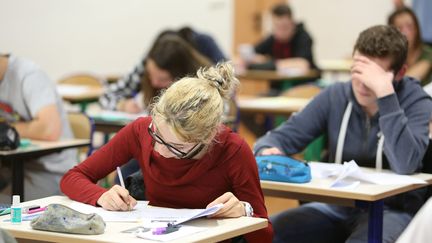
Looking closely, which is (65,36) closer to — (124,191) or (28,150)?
(28,150)

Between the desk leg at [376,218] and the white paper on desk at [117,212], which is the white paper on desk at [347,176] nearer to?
the desk leg at [376,218]

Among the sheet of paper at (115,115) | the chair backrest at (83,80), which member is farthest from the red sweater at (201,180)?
the chair backrest at (83,80)

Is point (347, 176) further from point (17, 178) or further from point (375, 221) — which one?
point (17, 178)

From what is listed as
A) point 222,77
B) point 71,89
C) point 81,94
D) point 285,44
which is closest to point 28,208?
point 222,77

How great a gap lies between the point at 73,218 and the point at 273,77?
553 cm

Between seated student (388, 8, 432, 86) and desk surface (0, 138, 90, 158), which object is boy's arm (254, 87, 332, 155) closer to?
desk surface (0, 138, 90, 158)

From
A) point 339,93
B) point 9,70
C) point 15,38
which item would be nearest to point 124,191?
point 339,93

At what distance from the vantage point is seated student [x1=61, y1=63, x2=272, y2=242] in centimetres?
234

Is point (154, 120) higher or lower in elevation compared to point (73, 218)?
higher

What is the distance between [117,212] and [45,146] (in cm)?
122

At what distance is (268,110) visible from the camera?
215 inches

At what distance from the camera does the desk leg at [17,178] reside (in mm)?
3340

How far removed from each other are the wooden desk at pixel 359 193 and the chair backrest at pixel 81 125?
1391mm

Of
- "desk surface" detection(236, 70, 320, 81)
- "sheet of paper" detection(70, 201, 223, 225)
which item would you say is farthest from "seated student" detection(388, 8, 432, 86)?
"sheet of paper" detection(70, 201, 223, 225)
